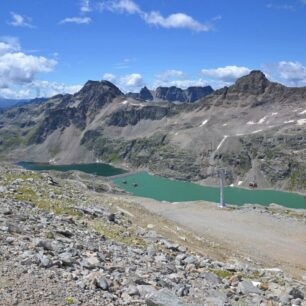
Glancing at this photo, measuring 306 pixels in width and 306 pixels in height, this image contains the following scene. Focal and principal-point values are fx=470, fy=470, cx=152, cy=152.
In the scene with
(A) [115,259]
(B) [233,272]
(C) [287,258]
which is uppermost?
(A) [115,259]

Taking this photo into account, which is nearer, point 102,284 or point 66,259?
point 102,284

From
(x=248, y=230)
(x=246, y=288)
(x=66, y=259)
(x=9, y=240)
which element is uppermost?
(x=9, y=240)

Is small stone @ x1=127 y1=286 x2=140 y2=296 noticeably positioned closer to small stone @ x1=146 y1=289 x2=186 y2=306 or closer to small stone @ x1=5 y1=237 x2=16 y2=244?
small stone @ x1=146 y1=289 x2=186 y2=306

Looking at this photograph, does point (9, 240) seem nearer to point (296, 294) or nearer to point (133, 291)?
point (133, 291)

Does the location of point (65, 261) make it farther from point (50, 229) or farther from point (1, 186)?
point (1, 186)

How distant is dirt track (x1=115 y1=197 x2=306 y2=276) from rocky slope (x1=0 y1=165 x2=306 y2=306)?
14672 millimetres

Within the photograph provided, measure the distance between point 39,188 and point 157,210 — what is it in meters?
42.1

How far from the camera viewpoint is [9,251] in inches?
659

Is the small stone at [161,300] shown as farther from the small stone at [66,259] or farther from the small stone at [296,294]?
the small stone at [296,294]

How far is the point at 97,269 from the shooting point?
17828mm

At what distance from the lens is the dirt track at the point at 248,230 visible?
49.2 metres

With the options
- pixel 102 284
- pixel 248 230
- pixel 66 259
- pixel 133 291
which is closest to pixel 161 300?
pixel 133 291

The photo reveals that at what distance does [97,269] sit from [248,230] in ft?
163

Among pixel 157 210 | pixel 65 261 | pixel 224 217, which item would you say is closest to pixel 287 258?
pixel 224 217
